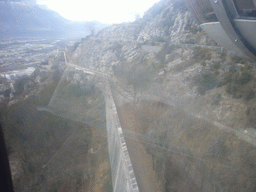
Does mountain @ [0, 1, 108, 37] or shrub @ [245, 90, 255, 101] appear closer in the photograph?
shrub @ [245, 90, 255, 101]

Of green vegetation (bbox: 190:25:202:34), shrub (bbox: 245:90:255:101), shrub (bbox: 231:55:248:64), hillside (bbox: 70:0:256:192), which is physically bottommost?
hillside (bbox: 70:0:256:192)

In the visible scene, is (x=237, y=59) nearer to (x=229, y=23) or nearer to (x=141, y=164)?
(x=229, y=23)

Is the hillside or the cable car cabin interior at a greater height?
the cable car cabin interior

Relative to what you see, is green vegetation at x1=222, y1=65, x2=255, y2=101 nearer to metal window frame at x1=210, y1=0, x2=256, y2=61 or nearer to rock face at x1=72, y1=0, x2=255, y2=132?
rock face at x1=72, y1=0, x2=255, y2=132

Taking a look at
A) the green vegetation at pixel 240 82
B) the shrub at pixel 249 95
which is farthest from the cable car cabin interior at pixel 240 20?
the green vegetation at pixel 240 82

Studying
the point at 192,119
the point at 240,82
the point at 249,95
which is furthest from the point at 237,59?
the point at 192,119

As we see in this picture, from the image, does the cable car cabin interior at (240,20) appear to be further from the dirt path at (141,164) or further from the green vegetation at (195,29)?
the green vegetation at (195,29)

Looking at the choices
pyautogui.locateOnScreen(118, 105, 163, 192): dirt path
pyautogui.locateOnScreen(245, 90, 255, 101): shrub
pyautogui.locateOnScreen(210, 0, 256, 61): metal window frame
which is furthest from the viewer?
pyautogui.locateOnScreen(245, 90, 255, 101): shrub

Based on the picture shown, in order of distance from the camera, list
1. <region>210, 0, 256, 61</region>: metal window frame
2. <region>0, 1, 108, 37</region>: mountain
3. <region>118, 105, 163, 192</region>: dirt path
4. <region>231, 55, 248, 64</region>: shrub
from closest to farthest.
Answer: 1. <region>210, 0, 256, 61</region>: metal window frame
2. <region>118, 105, 163, 192</region>: dirt path
3. <region>231, 55, 248, 64</region>: shrub
4. <region>0, 1, 108, 37</region>: mountain

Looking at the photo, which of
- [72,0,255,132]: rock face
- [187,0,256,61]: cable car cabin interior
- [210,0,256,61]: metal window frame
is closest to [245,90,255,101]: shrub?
[72,0,255,132]: rock face

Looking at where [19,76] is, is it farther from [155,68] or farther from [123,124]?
[155,68]

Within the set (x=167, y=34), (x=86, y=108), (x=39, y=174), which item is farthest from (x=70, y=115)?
(x=167, y=34)
